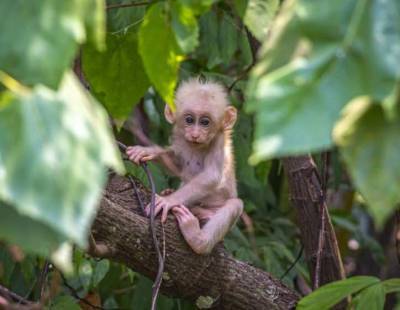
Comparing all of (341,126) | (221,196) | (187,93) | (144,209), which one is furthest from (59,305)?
(341,126)

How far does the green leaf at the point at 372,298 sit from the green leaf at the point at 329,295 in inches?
1.2

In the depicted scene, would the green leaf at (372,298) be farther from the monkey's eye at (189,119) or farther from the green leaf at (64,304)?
the monkey's eye at (189,119)

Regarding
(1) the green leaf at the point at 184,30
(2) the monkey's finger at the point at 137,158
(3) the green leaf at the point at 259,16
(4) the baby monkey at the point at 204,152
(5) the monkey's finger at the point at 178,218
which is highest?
(3) the green leaf at the point at 259,16

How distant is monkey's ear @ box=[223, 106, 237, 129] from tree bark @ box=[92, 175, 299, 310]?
3.40 ft

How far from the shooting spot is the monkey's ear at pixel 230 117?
4.81 meters

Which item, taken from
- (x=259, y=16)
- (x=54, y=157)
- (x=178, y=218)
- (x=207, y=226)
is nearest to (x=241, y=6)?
(x=259, y=16)

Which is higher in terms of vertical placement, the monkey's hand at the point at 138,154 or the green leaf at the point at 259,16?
the green leaf at the point at 259,16

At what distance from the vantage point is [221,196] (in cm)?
458

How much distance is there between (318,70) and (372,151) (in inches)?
6.3

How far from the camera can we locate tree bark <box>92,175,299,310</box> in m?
3.35

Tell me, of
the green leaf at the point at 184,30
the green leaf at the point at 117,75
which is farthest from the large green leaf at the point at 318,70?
the green leaf at the point at 117,75

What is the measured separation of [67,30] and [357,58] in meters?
0.47

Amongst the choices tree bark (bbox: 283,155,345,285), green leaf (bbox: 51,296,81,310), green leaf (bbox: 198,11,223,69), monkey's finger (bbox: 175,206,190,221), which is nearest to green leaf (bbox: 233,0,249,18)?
monkey's finger (bbox: 175,206,190,221)

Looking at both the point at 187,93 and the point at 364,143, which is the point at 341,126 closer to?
the point at 364,143
